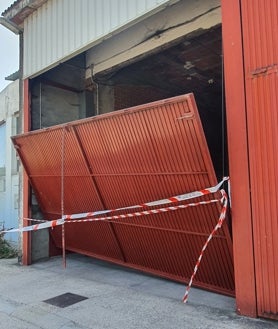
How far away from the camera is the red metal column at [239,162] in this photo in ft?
13.9

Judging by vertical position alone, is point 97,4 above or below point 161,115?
above

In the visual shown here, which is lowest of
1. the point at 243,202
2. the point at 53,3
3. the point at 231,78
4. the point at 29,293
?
the point at 29,293

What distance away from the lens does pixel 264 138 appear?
4.12 m

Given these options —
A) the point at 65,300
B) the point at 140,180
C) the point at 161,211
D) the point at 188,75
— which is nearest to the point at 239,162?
the point at 161,211

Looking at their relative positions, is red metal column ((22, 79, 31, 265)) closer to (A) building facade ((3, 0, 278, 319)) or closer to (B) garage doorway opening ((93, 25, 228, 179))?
(A) building facade ((3, 0, 278, 319))

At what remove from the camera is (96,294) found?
18.1ft

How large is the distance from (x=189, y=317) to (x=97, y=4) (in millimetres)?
5004

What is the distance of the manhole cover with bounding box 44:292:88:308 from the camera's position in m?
5.15

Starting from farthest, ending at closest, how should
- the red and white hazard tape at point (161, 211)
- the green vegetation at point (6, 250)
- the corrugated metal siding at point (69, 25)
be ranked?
the green vegetation at point (6, 250), the corrugated metal siding at point (69, 25), the red and white hazard tape at point (161, 211)

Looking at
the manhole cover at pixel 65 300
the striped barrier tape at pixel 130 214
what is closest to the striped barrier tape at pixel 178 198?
the striped barrier tape at pixel 130 214

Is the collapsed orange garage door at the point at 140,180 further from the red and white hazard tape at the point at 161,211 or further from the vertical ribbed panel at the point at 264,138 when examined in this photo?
the vertical ribbed panel at the point at 264,138

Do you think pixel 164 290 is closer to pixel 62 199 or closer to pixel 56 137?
pixel 62 199

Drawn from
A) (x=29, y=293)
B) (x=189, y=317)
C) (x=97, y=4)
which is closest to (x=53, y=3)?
(x=97, y=4)

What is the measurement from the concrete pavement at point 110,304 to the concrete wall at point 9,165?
3.54 metres
